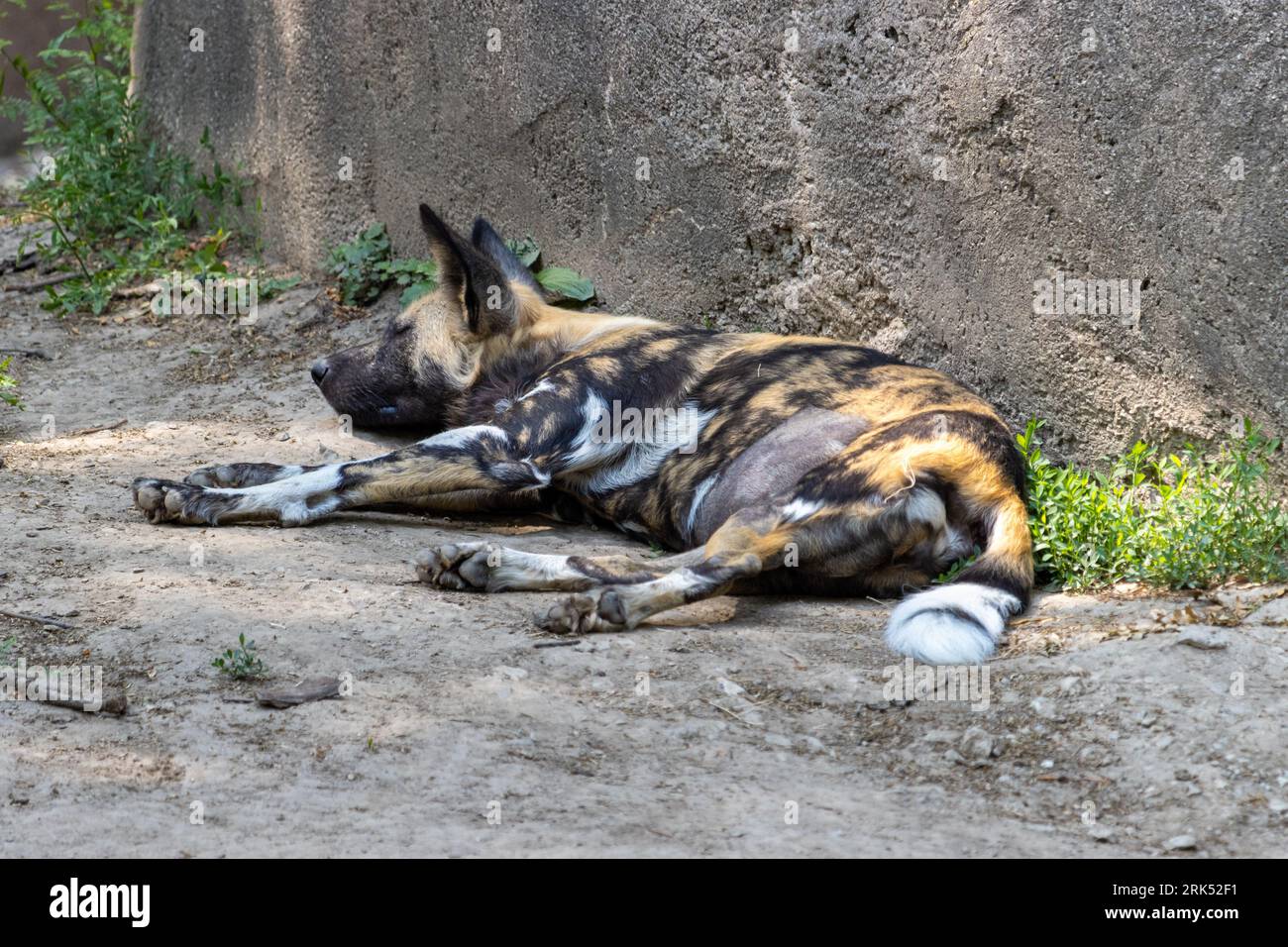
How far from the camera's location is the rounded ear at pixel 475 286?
4277 millimetres

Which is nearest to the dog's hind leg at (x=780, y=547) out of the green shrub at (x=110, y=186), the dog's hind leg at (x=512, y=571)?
the dog's hind leg at (x=512, y=571)

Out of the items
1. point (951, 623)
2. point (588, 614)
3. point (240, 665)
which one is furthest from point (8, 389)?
point (951, 623)

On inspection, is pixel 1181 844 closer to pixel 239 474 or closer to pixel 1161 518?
pixel 1161 518

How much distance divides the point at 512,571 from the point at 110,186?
4.32 meters

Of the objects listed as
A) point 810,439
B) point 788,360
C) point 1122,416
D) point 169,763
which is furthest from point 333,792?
point 1122,416

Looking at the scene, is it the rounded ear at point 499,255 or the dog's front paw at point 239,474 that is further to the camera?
the rounded ear at point 499,255

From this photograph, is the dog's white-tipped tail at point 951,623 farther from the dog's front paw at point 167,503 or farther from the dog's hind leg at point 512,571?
the dog's front paw at point 167,503

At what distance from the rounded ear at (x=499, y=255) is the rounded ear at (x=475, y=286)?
0.11 metres

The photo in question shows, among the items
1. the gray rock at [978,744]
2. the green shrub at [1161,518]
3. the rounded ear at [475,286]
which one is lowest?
the gray rock at [978,744]

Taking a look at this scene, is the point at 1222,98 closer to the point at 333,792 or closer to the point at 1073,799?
the point at 1073,799

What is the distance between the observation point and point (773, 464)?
363cm

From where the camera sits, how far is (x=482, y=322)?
4.33 m

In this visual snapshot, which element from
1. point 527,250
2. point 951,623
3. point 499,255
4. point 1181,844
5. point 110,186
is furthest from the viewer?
point 110,186

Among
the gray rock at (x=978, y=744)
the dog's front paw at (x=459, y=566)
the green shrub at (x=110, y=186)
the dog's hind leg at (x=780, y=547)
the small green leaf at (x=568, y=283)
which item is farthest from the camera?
the green shrub at (x=110, y=186)
